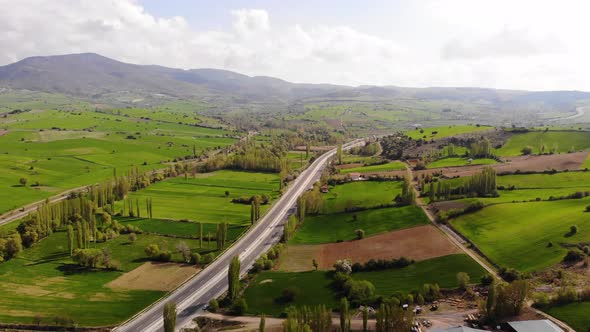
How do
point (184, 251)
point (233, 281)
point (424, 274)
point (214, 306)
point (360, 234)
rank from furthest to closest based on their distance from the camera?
point (360, 234) → point (184, 251) → point (424, 274) → point (233, 281) → point (214, 306)

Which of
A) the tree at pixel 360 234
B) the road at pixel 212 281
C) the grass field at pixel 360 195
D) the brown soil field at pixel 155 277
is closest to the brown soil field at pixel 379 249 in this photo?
the tree at pixel 360 234

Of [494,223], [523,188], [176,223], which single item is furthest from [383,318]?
[523,188]

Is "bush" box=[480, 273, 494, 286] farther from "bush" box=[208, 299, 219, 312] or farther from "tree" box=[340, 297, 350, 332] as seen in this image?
"bush" box=[208, 299, 219, 312]

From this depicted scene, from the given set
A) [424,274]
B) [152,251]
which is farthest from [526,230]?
[152,251]

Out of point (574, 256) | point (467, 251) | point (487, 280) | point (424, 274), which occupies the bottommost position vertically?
point (424, 274)

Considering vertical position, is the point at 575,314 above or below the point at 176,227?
above

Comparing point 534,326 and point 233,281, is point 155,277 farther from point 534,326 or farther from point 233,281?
point 534,326

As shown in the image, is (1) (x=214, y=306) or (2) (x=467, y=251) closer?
(1) (x=214, y=306)
